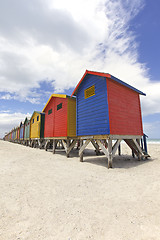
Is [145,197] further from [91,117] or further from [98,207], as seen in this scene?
[91,117]

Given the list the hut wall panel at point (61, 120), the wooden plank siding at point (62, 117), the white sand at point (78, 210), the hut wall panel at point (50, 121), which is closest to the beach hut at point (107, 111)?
the wooden plank siding at point (62, 117)

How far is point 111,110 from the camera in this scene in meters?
6.91

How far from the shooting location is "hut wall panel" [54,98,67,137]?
1070 centimetres

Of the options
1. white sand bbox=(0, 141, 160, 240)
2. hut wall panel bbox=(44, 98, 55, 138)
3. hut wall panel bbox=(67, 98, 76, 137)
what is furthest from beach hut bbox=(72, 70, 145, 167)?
hut wall panel bbox=(44, 98, 55, 138)

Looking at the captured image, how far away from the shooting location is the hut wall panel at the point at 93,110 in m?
6.98

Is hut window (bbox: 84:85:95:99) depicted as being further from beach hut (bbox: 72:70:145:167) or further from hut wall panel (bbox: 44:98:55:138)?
hut wall panel (bbox: 44:98:55:138)

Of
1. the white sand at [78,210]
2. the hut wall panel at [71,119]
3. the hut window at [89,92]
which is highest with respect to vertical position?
the hut window at [89,92]

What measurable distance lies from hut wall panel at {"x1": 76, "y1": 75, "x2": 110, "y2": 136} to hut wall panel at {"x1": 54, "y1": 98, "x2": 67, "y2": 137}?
1.87 metres

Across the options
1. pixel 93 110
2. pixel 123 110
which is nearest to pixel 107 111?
pixel 93 110

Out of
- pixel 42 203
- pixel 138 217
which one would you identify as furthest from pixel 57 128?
pixel 138 217

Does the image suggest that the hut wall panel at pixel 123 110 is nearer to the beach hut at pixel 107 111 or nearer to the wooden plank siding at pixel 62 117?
the beach hut at pixel 107 111

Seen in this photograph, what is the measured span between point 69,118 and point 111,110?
14.7 ft

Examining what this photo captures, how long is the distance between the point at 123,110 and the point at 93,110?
195 centimetres

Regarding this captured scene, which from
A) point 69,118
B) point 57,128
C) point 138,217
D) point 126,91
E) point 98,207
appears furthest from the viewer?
point 57,128
